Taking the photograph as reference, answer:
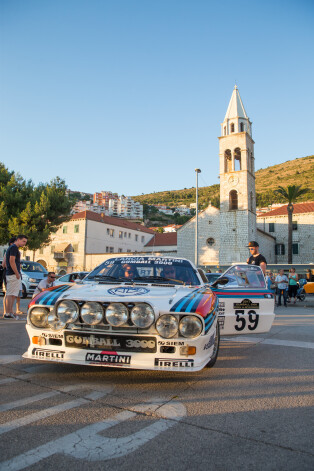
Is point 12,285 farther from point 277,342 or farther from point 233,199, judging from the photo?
point 233,199

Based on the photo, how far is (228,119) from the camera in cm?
4131

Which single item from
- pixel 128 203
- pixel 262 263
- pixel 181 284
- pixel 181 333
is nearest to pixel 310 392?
pixel 181 333

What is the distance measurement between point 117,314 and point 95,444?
1322mm

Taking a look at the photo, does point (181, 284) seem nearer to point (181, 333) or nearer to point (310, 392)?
point (181, 333)

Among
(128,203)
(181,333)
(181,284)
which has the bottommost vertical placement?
(181,333)

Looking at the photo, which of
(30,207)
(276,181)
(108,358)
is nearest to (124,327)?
(108,358)

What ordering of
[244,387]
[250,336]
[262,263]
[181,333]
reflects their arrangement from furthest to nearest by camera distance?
[262,263]
[250,336]
[244,387]
[181,333]

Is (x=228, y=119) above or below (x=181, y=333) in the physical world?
above

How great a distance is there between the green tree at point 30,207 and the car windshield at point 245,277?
24.6 m

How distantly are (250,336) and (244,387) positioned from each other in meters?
3.69

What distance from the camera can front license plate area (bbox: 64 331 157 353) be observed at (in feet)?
11.5

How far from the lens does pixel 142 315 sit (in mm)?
3553

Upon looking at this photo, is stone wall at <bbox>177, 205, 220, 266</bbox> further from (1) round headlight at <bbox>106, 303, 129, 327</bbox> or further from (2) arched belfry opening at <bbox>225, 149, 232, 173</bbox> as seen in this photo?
(1) round headlight at <bbox>106, 303, 129, 327</bbox>

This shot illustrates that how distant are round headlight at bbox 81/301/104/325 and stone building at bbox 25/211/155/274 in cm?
4482
